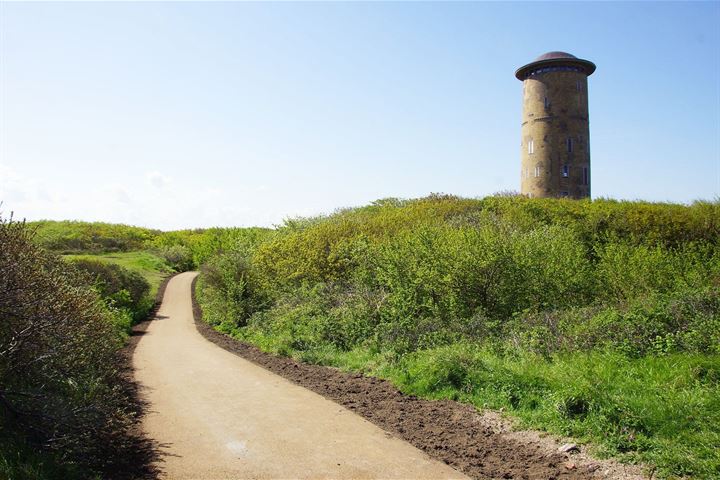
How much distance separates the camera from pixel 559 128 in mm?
33844

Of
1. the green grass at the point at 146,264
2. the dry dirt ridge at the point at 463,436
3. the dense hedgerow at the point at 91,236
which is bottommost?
the dry dirt ridge at the point at 463,436

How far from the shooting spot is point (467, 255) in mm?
13664

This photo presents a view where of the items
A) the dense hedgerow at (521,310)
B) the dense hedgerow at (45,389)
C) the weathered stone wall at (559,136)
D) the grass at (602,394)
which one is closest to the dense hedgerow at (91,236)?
the dense hedgerow at (521,310)

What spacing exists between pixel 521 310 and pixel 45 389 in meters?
10.7

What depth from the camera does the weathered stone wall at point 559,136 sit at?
1331 inches

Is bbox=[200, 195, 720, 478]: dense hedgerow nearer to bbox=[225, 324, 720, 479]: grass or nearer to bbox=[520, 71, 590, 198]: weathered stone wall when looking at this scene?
bbox=[225, 324, 720, 479]: grass

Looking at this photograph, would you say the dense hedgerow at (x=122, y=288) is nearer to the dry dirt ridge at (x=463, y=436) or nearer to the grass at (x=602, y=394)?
the dry dirt ridge at (x=463, y=436)

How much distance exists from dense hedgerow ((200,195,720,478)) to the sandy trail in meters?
1.75

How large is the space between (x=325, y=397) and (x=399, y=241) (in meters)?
7.99

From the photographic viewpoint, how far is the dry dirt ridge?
240 inches

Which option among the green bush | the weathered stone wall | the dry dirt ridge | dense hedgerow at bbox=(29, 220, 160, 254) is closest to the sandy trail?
the dry dirt ridge

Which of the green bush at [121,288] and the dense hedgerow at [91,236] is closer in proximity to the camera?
the green bush at [121,288]

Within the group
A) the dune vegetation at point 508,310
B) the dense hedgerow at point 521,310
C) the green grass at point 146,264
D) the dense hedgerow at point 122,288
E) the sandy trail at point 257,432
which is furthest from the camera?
the green grass at point 146,264

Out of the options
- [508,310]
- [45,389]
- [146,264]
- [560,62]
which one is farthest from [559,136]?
[45,389]
